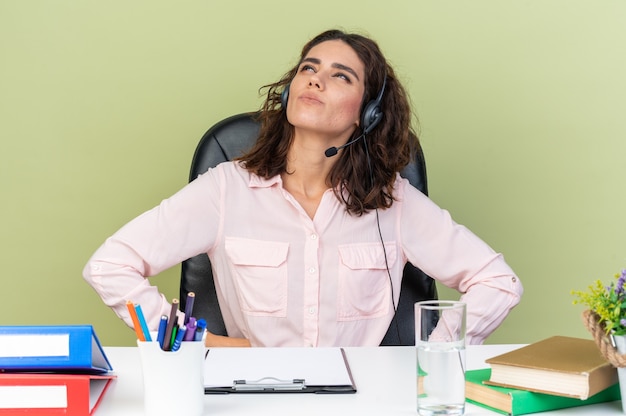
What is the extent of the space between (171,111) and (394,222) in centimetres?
77

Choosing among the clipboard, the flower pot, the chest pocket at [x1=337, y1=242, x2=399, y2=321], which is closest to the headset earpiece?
the chest pocket at [x1=337, y1=242, x2=399, y2=321]

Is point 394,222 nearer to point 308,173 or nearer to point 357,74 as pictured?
point 308,173

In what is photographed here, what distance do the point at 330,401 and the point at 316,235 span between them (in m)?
0.87

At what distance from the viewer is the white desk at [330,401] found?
1.06m

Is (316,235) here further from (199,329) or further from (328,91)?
(199,329)

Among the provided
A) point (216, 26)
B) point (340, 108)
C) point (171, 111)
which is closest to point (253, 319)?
point (340, 108)

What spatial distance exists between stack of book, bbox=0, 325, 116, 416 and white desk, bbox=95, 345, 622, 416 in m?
0.05

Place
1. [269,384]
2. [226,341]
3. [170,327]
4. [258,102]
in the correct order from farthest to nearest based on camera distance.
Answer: [258,102], [226,341], [269,384], [170,327]

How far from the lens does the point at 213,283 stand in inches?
81.1

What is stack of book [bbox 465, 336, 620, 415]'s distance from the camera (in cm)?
104

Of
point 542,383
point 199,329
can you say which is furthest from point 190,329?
point 542,383

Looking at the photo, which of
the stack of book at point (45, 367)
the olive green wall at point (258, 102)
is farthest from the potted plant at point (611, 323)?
the olive green wall at point (258, 102)

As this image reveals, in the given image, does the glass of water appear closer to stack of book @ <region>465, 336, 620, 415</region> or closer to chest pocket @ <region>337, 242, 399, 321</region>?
stack of book @ <region>465, 336, 620, 415</region>

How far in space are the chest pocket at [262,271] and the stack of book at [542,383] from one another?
0.86 meters
